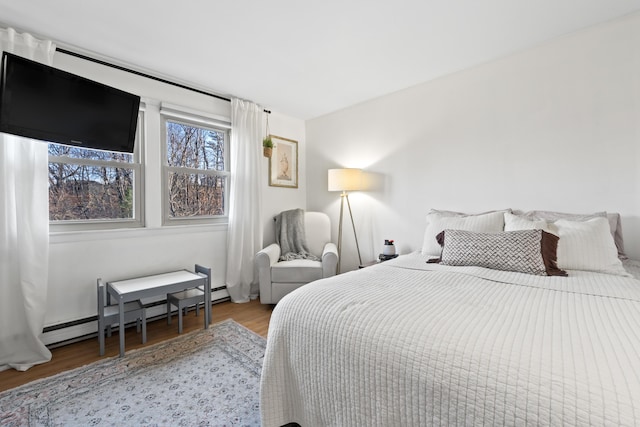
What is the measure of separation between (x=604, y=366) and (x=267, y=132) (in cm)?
366

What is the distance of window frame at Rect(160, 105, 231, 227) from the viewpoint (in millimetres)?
2938

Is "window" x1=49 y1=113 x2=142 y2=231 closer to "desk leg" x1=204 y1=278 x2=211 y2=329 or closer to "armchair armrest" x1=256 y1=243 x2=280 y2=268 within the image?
"desk leg" x1=204 y1=278 x2=211 y2=329

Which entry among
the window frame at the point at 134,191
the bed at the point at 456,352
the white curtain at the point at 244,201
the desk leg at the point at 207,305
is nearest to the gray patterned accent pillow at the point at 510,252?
the bed at the point at 456,352

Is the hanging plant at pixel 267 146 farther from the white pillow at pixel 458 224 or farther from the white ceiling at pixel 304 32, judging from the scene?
the white pillow at pixel 458 224

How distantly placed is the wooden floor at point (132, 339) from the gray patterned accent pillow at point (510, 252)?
174 centimetres

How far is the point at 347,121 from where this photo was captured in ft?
12.2

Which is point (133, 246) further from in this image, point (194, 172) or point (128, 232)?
point (194, 172)

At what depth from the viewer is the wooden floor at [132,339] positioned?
75.8 inches

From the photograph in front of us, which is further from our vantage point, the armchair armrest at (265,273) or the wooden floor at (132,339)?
the armchair armrest at (265,273)

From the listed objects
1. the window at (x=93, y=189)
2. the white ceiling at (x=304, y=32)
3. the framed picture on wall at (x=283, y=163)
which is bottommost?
the window at (x=93, y=189)

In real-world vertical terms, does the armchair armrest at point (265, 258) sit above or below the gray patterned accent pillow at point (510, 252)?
below

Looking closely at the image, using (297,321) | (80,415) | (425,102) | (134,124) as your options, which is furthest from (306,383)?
(425,102)

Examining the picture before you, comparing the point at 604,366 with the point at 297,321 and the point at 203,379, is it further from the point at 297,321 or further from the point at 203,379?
the point at 203,379

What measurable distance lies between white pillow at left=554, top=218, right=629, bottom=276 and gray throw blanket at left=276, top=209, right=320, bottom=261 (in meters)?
2.29
